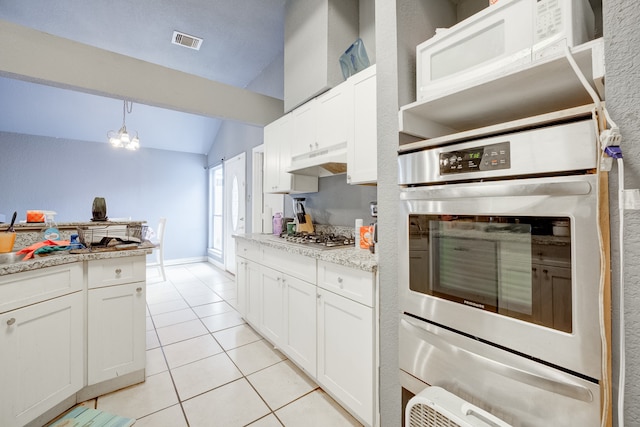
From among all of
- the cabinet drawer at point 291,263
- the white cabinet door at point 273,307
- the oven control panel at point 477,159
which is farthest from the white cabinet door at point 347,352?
the oven control panel at point 477,159

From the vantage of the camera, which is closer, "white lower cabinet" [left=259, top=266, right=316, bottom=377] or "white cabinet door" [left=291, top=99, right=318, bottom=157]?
"white lower cabinet" [left=259, top=266, right=316, bottom=377]

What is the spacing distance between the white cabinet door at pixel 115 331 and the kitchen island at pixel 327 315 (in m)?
0.92

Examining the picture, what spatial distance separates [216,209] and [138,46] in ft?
11.0

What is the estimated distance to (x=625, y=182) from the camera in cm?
71

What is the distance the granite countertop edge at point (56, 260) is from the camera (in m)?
1.32

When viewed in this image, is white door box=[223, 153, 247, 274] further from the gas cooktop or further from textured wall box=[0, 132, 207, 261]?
the gas cooktop

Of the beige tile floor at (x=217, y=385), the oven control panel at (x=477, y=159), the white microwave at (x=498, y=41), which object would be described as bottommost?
the beige tile floor at (x=217, y=385)

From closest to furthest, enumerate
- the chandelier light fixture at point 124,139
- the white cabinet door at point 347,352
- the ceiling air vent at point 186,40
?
the white cabinet door at point 347,352, the ceiling air vent at point 186,40, the chandelier light fixture at point 124,139

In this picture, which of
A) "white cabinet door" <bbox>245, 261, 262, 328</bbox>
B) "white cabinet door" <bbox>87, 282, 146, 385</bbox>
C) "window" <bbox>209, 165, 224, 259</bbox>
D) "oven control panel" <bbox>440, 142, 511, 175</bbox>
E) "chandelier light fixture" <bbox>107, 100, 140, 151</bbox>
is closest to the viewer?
"oven control panel" <bbox>440, 142, 511, 175</bbox>

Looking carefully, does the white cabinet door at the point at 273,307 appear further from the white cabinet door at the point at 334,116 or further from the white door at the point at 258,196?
the white door at the point at 258,196

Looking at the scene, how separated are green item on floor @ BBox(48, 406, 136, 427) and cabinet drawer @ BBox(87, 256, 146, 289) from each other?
74cm

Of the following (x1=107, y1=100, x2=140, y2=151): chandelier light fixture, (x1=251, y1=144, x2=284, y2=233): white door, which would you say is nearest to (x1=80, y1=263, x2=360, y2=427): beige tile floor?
(x1=251, y1=144, x2=284, y2=233): white door

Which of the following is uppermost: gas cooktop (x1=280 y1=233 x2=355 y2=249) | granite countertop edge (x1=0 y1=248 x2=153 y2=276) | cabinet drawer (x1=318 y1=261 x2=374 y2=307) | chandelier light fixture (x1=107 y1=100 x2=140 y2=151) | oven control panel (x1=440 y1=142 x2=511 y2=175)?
chandelier light fixture (x1=107 y1=100 x2=140 y2=151)

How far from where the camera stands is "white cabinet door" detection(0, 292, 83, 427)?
1.30m
